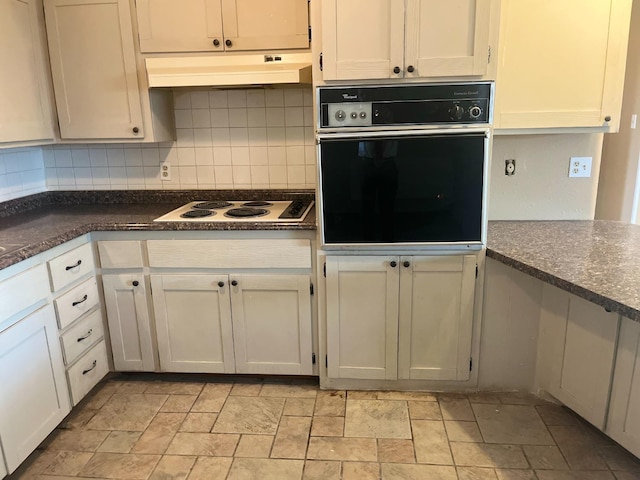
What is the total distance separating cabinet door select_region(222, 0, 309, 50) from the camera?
93.1 inches

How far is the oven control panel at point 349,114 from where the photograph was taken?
2094 millimetres

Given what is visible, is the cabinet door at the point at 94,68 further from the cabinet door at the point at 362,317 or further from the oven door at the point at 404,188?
the cabinet door at the point at 362,317

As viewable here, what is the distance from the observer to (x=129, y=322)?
→ 100 inches

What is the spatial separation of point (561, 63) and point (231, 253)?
5.87ft

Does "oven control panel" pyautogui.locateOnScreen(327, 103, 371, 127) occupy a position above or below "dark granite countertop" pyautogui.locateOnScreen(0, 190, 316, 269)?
above

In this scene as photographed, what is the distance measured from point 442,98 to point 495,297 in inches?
38.7

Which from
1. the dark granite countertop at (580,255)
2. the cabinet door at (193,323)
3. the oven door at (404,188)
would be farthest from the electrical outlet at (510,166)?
the cabinet door at (193,323)

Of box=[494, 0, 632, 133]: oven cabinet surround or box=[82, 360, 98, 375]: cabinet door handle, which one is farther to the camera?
box=[82, 360, 98, 375]: cabinet door handle

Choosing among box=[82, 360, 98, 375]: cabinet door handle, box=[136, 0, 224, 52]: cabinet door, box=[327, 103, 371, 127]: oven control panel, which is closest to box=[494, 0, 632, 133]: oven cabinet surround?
box=[327, 103, 371, 127]: oven control panel

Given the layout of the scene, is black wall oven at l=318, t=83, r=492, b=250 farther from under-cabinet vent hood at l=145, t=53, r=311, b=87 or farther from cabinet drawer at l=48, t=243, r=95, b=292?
cabinet drawer at l=48, t=243, r=95, b=292

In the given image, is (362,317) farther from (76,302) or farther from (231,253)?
(76,302)

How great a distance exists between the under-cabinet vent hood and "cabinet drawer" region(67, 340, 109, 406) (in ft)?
4.55

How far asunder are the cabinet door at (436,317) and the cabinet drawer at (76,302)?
5.08 feet

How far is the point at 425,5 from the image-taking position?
6.46ft
